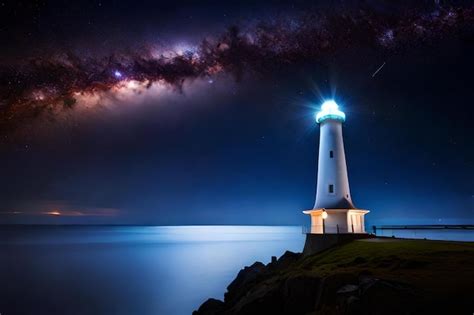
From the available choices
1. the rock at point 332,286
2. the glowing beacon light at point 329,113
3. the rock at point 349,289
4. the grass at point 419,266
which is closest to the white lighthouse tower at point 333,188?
the glowing beacon light at point 329,113

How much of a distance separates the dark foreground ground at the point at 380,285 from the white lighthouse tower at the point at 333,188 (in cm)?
658

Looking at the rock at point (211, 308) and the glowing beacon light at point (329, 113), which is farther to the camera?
the glowing beacon light at point (329, 113)

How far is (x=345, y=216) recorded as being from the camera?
74.1 ft

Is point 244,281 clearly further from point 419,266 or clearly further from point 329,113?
point 329,113

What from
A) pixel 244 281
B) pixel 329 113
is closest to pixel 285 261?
pixel 244 281

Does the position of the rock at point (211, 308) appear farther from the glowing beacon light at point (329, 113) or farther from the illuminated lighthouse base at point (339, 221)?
the glowing beacon light at point (329, 113)

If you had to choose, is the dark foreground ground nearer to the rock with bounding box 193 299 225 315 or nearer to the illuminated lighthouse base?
the rock with bounding box 193 299 225 315

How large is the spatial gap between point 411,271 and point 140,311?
896 inches

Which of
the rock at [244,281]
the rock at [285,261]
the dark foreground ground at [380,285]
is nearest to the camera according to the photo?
the dark foreground ground at [380,285]

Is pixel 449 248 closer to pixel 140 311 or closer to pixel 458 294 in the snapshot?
pixel 458 294

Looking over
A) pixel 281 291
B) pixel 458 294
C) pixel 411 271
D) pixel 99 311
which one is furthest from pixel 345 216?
pixel 99 311

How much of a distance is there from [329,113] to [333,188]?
6025 mm

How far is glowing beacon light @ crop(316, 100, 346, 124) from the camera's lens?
82.1ft

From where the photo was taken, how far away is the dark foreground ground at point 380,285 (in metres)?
7.78
